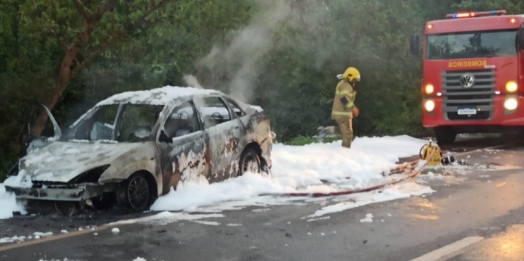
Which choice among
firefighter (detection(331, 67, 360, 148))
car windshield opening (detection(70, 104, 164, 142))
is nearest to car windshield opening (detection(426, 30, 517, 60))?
firefighter (detection(331, 67, 360, 148))

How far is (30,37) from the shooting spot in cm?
1500

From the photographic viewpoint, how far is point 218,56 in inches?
792

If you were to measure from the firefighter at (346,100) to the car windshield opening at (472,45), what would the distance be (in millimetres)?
3645

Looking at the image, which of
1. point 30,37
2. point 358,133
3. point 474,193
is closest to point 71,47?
point 30,37

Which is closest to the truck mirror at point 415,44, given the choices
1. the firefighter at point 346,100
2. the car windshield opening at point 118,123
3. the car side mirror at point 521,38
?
the car side mirror at point 521,38

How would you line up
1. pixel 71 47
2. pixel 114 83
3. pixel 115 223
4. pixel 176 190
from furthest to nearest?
pixel 114 83 → pixel 71 47 → pixel 176 190 → pixel 115 223

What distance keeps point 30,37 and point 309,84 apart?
33.0 ft

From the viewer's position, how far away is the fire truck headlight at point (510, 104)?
16789mm

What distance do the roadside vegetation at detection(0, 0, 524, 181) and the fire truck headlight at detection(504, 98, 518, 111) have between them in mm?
4801

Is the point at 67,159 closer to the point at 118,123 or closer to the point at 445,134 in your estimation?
the point at 118,123

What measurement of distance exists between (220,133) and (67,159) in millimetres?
2251

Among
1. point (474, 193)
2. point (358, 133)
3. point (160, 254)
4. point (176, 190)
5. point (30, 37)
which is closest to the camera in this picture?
point (160, 254)

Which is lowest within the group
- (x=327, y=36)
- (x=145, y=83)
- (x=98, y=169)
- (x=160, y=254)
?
(x=160, y=254)

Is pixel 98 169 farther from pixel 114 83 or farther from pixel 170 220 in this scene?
pixel 114 83
